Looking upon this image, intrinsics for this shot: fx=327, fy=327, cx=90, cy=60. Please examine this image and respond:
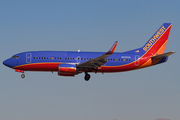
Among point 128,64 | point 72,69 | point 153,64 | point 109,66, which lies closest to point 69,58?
point 72,69

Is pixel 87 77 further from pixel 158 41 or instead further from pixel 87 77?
pixel 158 41

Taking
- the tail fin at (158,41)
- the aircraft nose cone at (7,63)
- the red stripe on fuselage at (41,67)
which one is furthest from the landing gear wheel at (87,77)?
the aircraft nose cone at (7,63)

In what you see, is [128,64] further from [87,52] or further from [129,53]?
[87,52]

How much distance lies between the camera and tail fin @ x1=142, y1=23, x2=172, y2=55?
5750cm

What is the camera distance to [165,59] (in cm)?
5547

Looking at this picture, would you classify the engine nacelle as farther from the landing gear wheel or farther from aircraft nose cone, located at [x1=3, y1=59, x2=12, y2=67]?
aircraft nose cone, located at [x1=3, y1=59, x2=12, y2=67]

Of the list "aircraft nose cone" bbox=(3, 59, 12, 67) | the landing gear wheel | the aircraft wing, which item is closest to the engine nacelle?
the aircraft wing

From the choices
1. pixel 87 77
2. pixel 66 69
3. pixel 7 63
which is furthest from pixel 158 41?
pixel 7 63

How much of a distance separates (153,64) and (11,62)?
23.9 metres

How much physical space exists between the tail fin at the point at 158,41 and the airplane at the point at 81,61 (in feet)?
0.97

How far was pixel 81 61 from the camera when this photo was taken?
52844 mm

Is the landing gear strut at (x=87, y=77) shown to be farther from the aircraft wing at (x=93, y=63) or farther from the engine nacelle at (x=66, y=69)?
the engine nacelle at (x=66, y=69)

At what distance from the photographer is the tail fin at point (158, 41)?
57.5 metres

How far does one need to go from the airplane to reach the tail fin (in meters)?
0.30
